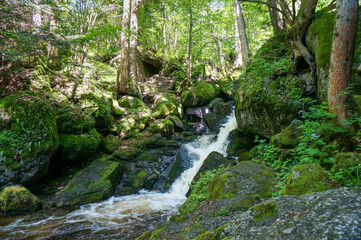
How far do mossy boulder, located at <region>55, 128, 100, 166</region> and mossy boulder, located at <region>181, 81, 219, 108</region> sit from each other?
8870 mm

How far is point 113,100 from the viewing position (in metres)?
12.9

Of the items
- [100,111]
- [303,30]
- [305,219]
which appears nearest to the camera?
[305,219]

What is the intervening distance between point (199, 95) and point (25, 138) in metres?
11.7

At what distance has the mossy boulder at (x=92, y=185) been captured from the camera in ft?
21.0

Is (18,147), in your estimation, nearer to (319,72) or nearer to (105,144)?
(105,144)

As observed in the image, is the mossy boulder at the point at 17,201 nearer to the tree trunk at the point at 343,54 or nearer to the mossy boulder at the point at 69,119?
the mossy boulder at the point at 69,119

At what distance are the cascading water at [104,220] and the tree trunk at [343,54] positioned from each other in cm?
427

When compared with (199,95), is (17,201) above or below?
below

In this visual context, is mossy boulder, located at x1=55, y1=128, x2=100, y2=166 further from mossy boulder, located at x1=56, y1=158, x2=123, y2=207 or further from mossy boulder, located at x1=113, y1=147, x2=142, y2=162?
mossy boulder, located at x1=113, y1=147, x2=142, y2=162

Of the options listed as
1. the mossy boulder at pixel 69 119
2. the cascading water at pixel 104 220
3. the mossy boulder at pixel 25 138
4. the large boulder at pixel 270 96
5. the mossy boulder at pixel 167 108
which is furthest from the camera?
the mossy boulder at pixel 167 108

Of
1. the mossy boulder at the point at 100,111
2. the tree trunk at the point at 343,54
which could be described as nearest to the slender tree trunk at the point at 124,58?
the mossy boulder at the point at 100,111

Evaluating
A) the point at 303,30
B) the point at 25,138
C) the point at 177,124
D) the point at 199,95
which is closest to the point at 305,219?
the point at 303,30

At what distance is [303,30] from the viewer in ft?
21.6

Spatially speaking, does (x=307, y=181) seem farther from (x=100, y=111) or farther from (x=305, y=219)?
(x=100, y=111)
